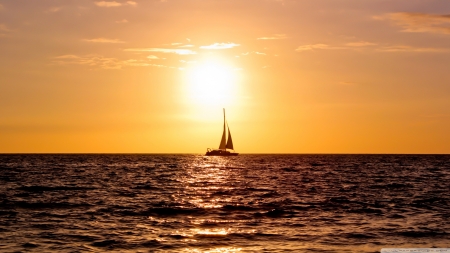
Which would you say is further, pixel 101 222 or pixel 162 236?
pixel 101 222

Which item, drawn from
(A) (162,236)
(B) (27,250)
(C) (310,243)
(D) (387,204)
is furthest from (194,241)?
(D) (387,204)

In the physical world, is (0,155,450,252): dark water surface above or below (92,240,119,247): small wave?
above

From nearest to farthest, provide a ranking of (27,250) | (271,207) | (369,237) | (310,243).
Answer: (27,250)
(310,243)
(369,237)
(271,207)

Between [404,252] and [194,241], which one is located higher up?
[404,252]

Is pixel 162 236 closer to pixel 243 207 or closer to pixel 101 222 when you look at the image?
pixel 101 222

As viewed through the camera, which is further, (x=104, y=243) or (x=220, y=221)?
(x=220, y=221)

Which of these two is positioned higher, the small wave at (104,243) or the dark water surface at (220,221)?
the dark water surface at (220,221)

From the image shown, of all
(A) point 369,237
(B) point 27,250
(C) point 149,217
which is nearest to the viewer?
(B) point 27,250

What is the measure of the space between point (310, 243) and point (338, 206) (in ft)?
59.7

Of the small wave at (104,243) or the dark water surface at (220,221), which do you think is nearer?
the small wave at (104,243)

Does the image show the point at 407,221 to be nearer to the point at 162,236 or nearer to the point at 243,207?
the point at 243,207

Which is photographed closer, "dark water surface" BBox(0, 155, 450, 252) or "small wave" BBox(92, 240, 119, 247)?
"small wave" BBox(92, 240, 119, 247)

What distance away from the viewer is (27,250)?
87.6 ft

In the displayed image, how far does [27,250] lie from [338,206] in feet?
88.4
